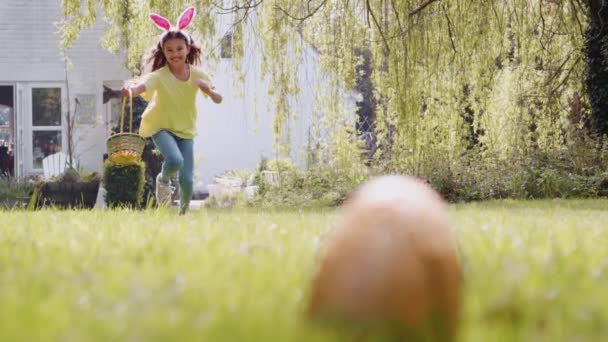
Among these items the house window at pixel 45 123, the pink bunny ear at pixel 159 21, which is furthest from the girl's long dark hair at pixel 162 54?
the house window at pixel 45 123

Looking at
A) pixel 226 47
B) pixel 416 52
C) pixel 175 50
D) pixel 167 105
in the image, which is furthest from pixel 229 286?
pixel 226 47

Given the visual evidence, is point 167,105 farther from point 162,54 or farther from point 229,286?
point 229,286

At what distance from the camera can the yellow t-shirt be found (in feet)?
25.3

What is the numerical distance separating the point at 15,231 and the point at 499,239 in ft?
9.35

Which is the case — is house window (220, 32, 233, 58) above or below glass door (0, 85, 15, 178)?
above

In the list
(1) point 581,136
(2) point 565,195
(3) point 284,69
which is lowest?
(2) point 565,195

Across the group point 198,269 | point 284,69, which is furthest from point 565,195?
point 198,269

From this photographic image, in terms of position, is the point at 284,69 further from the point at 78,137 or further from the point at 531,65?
the point at 78,137

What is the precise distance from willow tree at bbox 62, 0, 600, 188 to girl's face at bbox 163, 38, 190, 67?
9.02 ft

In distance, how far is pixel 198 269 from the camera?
2.96 meters

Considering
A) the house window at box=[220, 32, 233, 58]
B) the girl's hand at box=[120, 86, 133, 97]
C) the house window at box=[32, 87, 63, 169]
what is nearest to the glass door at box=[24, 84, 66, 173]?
the house window at box=[32, 87, 63, 169]

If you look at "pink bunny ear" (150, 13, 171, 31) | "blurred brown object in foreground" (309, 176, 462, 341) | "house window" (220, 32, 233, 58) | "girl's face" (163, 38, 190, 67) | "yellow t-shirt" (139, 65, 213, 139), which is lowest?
"blurred brown object in foreground" (309, 176, 462, 341)

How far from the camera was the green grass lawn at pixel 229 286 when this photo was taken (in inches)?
75.9

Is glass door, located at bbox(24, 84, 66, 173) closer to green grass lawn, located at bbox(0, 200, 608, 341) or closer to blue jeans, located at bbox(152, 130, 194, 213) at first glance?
blue jeans, located at bbox(152, 130, 194, 213)
